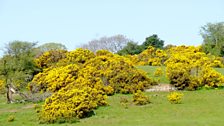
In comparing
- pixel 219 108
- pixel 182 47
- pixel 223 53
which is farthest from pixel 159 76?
pixel 223 53

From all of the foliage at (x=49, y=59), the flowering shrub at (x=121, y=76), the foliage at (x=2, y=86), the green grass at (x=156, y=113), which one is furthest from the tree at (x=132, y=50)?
the green grass at (x=156, y=113)

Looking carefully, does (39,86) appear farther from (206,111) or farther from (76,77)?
(206,111)

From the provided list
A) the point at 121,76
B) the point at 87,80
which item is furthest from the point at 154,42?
the point at 87,80

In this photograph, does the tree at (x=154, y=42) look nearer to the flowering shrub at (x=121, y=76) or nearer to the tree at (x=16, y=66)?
the tree at (x=16, y=66)

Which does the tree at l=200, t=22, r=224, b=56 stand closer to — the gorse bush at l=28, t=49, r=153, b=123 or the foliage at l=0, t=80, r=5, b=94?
the gorse bush at l=28, t=49, r=153, b=123

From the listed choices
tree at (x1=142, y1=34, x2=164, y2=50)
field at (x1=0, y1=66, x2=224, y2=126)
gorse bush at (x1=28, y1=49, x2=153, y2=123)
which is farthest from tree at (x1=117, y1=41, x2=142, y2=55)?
field at (x1=0, y1=66, x2=224, y2=126)

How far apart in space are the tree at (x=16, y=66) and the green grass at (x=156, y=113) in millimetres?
2636

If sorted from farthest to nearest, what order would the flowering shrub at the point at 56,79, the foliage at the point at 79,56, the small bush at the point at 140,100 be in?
1. the foliage at the point at 79,56
2. the flowering shrub at the point at 56,79
3. the small bush at the point at 140,100

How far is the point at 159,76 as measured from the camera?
34969mm

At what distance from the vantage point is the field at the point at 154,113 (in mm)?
19922

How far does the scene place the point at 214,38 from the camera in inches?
2557

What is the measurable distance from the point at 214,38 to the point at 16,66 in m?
40.2

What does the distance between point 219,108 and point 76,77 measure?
1227 centimetres

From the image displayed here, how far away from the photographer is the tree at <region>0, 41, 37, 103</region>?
31.1 m
